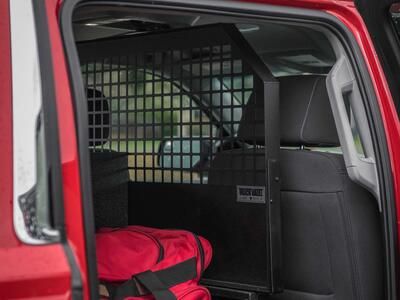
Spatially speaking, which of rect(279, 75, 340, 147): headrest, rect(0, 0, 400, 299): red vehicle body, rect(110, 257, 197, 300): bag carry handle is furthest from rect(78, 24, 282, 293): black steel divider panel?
rect(0, 0, 400, 299): red vehicle body

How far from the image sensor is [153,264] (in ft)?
6.23

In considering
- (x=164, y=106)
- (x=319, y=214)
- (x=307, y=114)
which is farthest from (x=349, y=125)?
(x=164, y=106)

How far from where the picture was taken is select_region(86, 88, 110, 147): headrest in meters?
2.28

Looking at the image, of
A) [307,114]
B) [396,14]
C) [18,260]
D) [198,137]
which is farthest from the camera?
[198,137]

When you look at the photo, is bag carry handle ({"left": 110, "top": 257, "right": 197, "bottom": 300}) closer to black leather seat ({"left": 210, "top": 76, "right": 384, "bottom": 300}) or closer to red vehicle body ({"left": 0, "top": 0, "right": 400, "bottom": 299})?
black leather seat ({"left": 210, "top": 76, "right": 384, "bottom": 300})

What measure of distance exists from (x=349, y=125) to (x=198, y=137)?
564 mm

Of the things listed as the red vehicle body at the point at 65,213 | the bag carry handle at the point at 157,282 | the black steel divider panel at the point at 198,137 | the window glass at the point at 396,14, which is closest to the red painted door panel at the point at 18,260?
the red vehicle body at the point at 65,213

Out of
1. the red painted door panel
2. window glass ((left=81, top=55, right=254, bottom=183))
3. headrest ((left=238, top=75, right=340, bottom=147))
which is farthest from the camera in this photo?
window glass ((left=81, top=55, right=254, bottom=183))

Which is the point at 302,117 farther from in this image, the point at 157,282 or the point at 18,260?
the point at 18,260

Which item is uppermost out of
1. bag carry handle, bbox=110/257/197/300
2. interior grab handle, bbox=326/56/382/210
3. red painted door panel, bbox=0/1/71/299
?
interior grab handle, bbox=326/56/382/210

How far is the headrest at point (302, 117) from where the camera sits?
2.04m

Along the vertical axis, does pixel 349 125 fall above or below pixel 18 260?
above

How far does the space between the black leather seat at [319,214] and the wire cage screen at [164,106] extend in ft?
0.38

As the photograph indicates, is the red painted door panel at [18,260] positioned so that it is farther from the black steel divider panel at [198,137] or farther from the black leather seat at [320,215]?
the black leather seat at [320,215]
